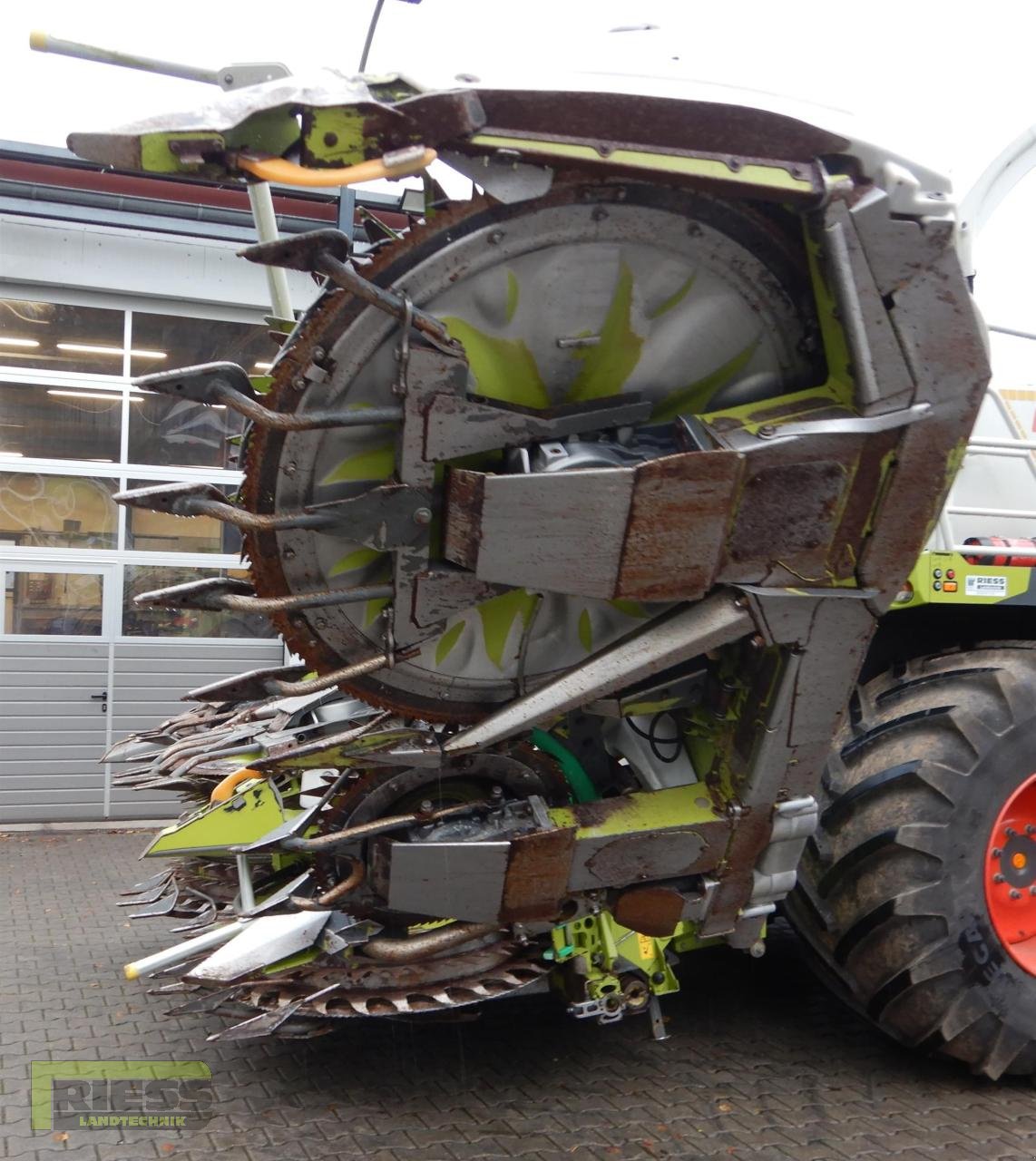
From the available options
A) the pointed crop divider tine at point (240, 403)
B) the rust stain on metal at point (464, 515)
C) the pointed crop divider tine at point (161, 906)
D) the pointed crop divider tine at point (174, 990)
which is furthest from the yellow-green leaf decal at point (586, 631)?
the pointed crop divider tine at point (161, 906)

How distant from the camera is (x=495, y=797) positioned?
3465 millimetres

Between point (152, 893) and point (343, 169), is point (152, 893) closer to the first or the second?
point (152, 893)

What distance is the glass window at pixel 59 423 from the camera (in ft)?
28.8

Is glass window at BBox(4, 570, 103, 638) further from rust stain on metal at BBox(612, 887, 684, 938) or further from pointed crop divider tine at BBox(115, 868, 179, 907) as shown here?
rust stain on metal at BBox(612, 887, 684, 938)

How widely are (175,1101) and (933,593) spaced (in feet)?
9.83

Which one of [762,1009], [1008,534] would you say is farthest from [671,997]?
[1008,534]

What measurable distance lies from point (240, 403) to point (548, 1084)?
2.49 meters

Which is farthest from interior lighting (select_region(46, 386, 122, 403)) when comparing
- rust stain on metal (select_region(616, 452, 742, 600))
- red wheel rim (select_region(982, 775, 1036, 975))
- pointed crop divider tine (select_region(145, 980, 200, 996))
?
red wheel rim (select_region(982, 775, 1036, 975))

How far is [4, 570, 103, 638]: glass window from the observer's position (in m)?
8.65

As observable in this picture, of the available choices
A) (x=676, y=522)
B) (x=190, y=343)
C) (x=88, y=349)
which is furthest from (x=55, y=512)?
(x=676, y=522)

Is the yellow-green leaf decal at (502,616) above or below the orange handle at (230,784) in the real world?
above

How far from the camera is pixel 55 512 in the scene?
8.83m

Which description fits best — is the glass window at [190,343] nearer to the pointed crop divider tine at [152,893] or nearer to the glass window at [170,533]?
the glass window at [170,533]

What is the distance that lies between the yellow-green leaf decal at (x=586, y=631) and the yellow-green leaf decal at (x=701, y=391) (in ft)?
2.02
